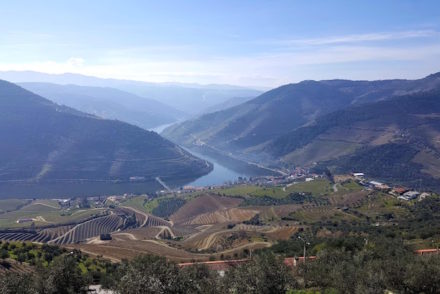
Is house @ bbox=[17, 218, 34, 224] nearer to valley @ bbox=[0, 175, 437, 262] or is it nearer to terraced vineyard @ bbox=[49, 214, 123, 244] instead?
valley @ bbox=[0, 175, 437, 262]

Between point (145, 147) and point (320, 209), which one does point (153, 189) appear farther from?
point (320, 209)

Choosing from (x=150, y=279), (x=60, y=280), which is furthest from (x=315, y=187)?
(x=150, y=279)

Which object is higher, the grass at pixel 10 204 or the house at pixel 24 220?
the house at pixel 24 220

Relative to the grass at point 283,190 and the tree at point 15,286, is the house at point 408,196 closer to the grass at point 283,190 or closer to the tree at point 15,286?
the grass at point 283,190

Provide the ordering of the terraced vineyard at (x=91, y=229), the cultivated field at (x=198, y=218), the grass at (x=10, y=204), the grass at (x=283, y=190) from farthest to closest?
the grass at (x=10, y=204), the grass at (x=283, y=190), the terraced vineyard at (x=91, y=229), the cultivated field at (x=198, y=218)

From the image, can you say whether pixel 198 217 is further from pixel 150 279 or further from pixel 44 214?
pixel 150 279

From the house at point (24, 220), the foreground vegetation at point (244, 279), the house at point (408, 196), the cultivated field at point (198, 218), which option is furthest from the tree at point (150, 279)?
the house at point (24, 220)
